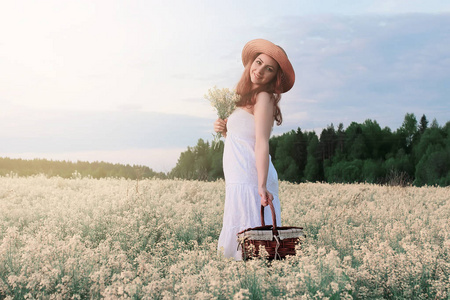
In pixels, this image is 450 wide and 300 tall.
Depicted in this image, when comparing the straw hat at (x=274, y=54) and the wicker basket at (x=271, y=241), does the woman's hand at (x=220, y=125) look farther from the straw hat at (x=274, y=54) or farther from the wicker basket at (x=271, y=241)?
the wicker basket at (x=271, y=241)

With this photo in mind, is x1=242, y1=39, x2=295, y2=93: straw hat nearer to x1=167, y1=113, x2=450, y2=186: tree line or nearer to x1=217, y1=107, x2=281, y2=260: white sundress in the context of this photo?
x1=217, y1=107, x2=281, y2=260: white sundress

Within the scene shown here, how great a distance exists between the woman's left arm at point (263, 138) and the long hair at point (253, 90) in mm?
159

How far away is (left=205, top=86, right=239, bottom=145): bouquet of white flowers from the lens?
4941mm

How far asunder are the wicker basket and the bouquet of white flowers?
156 centimetres

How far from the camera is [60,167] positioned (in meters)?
26.3

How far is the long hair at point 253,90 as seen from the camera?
4.61 m

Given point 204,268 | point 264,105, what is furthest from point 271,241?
point 264,105

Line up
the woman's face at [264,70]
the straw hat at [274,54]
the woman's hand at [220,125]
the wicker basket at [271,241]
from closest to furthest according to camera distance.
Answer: the wicker basket at [271,241] → the straw hat at [274,54] → the woman's face at [264,70] → the woman's hand at [220,125]

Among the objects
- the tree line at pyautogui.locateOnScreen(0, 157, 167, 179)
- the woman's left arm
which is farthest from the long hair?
the tree line at pyautogui.locateOnScreen(0, 157, 167, 179)

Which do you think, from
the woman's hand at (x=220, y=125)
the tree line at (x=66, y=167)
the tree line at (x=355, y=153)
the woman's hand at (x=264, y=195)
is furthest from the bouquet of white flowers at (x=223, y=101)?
the tree line at (x=355, y=153)

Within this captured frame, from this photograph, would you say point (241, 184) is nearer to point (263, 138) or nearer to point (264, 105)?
point (263, 138)

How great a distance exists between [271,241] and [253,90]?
169 centimetres

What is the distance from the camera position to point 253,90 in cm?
468

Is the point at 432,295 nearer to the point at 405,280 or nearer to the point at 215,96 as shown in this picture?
the point at 405,280
